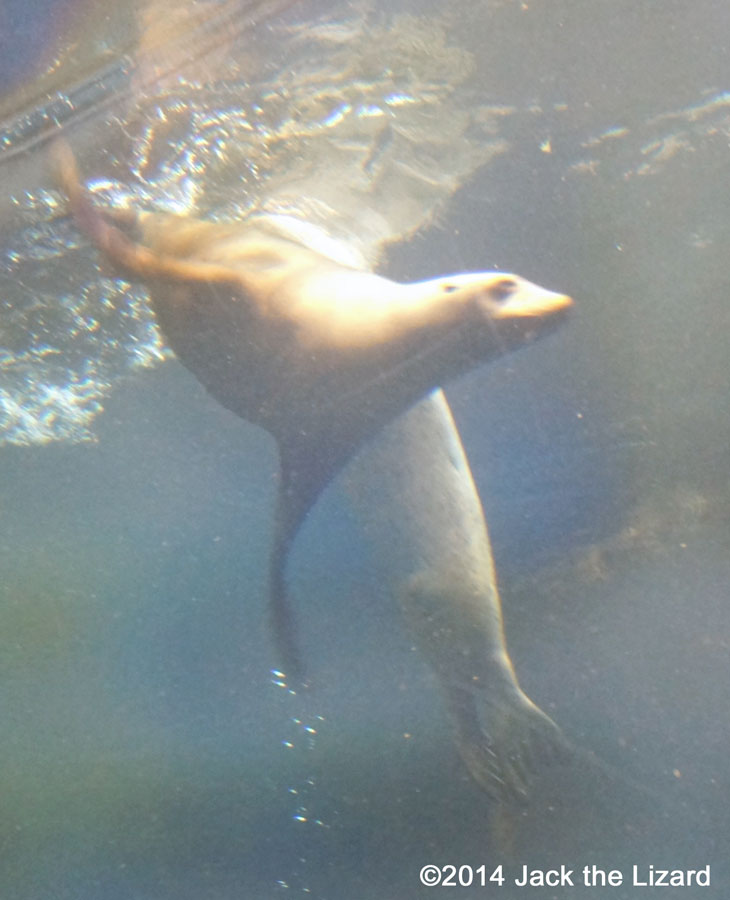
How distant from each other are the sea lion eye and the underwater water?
3.16 metres

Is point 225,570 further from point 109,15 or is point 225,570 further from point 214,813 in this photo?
point 109,15

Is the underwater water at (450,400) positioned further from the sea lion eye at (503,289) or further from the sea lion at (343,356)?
the sea lion eye at (503,289)

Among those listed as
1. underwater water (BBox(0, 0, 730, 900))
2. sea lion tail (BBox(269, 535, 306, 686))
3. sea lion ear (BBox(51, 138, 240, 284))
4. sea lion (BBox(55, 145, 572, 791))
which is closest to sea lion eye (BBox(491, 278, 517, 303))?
sea lion (BBox(55, 145, 572, 791))

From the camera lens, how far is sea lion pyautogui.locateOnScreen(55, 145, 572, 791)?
3213mm

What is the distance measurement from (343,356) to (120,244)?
4.10 meters

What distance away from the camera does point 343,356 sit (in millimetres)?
3801

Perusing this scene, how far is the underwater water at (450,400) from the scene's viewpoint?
6.05 metres

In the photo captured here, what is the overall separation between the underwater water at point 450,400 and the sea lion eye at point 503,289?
125 inches

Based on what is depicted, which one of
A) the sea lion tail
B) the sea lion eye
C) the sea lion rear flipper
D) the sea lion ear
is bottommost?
the sea lion rear flipper

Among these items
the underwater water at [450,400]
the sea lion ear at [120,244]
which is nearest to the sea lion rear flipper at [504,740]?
the underwater water at [450,400]

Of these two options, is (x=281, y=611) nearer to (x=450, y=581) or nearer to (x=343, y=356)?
(x=450, y=581)

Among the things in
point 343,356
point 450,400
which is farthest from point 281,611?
point 450,400

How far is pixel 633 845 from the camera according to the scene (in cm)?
1057

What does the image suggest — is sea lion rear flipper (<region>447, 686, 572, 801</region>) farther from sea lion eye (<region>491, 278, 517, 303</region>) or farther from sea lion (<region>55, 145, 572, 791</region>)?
sea lion eye (<region>491, 278, 517, 303</region>)
